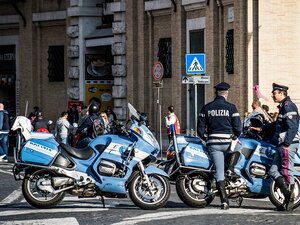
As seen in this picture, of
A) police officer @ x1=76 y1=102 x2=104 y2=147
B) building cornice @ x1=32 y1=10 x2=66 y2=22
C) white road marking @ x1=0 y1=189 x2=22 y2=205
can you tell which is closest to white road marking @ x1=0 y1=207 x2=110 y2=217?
white road marking @ x1=0 y1=189 x2=22 y2=205

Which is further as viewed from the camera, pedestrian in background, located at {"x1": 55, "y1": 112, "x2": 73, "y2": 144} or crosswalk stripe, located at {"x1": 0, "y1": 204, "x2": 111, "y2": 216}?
pedestrian in background, located at {"x1": 55, "y1": 112, "x2": 73, "y2": 144}

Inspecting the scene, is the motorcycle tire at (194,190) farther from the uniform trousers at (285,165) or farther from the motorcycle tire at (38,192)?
the motorcycle tire at (38,192)

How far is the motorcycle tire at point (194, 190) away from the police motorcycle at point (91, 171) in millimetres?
198

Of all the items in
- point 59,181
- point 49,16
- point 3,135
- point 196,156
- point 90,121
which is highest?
point 49,16

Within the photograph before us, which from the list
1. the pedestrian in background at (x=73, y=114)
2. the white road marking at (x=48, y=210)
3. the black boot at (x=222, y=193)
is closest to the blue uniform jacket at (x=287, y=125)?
the black boot at (x=222, y=193)

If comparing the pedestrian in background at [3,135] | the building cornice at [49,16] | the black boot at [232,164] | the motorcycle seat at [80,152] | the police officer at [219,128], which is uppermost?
the building cornice at [49,16]

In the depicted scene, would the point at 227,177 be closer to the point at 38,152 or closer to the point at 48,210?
the point at 48,210

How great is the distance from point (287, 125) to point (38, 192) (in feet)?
11.9

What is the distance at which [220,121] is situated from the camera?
17453 mm

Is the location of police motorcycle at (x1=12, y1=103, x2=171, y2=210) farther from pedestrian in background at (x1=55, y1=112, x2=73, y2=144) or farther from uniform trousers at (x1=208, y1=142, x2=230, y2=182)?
pedestrian in background at (x1=55, y1=112, x2=73, y2=144)

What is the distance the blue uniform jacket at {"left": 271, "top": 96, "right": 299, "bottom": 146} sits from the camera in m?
17.2

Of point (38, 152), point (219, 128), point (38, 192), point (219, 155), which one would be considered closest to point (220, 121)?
point (219, 128)

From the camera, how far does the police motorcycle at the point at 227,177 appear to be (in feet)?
57.1

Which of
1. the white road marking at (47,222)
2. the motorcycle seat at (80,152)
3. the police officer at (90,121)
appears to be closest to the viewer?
the white road marking at (47,222)
